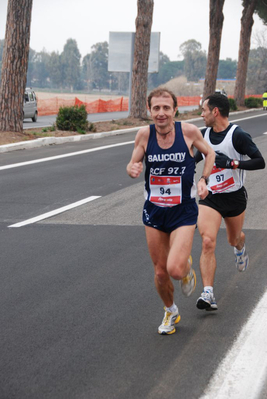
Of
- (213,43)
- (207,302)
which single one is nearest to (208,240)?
(207,302)

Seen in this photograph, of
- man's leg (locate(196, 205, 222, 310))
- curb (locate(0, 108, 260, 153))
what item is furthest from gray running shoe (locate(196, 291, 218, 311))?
curb (locate(0, 108, 260, 153))

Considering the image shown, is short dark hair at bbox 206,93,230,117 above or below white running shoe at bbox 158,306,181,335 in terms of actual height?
above

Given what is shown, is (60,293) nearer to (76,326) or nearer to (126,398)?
(76,326)

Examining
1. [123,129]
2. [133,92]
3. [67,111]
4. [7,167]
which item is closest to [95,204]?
[7,167]

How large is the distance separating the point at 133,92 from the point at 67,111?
7044 millimetres

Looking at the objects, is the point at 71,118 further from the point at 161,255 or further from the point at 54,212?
the point at 161,255

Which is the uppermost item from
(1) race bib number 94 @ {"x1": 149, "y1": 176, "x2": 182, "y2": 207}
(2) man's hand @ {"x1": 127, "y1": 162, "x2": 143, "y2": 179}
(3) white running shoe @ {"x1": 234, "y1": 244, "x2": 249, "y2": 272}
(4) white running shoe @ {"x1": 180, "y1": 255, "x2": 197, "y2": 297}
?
(2) man's hand @ {"x1": 127, "y1": 162, "x2": 143, "y2": 179}

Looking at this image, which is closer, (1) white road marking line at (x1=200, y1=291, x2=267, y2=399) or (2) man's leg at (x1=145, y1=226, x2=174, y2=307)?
(1) white road marking line at (x1=200, y1=291, x2=267, y2=399)

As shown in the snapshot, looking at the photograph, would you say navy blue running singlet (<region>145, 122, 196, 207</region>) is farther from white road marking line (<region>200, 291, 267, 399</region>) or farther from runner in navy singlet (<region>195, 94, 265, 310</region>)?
white road marking line (<region>200, 291, 267, 399</region>)

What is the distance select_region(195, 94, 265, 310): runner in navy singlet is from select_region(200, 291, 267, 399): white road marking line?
1.04 metres

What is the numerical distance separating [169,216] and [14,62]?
50.5ft

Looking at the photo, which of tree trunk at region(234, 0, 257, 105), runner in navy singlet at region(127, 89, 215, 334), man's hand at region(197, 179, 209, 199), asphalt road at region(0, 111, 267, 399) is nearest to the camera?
asphalt road at region(0, 111, 267, 399)

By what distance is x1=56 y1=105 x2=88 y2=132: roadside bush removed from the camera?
74.4 ft

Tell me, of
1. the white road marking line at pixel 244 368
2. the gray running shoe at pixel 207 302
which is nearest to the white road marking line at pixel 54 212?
the gray running shoe at pixel 207 302
